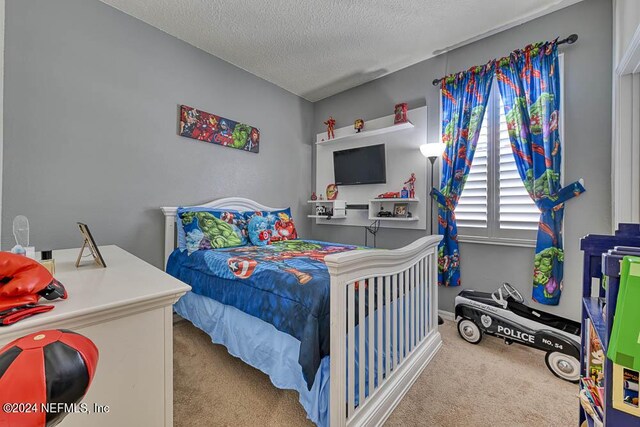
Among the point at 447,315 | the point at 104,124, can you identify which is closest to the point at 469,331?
the point at 447,315

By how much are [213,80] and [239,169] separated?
997 mm

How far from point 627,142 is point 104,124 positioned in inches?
154

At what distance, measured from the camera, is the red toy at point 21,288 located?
25.7 inches

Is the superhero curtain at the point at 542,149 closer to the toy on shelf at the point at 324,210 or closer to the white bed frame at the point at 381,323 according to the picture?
the white bed frame at the point at 381,323

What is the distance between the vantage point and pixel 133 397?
0.79m

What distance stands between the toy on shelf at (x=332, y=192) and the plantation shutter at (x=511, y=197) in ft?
6.46

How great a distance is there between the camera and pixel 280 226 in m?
2.97

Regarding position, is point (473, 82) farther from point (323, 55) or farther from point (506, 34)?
point (323, 55)

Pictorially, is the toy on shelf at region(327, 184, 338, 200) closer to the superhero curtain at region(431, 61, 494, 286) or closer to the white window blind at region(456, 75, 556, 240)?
the superhero curtain at region(431, 61, 494, 286)

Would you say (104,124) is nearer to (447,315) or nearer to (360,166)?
(360,166)

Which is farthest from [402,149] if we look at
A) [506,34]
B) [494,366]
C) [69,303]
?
[69,303]

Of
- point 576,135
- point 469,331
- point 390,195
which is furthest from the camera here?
point 390,195

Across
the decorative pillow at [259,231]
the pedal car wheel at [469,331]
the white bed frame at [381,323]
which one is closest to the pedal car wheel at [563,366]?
the pedal car wheel at [469,331]

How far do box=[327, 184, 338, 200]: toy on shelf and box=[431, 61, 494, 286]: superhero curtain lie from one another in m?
1.40
